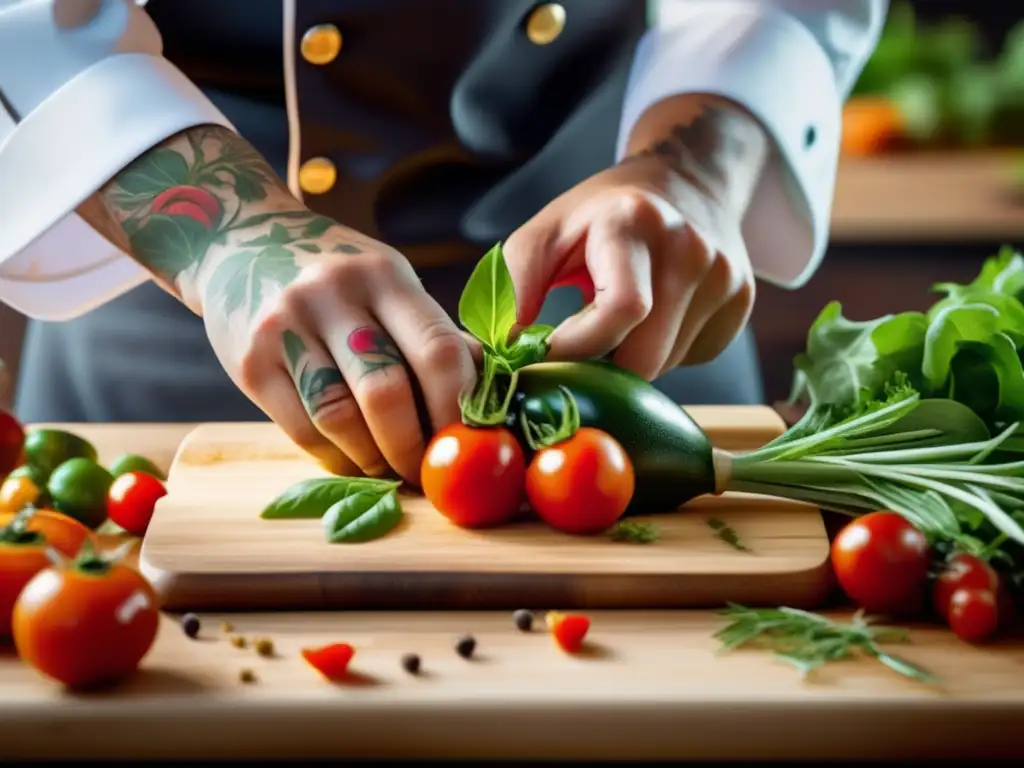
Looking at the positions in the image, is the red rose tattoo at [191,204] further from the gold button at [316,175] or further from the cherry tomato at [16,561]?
the cherry tomato at [16,561]

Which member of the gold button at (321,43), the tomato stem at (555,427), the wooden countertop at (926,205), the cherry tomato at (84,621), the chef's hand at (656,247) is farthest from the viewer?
the wooden countertop at (926,205)

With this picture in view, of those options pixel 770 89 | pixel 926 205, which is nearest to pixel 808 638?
pixel 770 89

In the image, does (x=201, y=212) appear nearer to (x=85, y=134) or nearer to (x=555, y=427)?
(x=85, y=134)

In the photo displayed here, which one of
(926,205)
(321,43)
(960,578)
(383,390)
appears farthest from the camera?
(926,205)

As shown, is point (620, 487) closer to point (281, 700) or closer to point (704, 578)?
point (704, 578)

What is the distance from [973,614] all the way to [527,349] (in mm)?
362

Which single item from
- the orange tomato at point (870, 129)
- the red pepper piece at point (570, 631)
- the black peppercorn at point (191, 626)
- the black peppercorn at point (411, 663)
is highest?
the orange tomato at point (870, 129)

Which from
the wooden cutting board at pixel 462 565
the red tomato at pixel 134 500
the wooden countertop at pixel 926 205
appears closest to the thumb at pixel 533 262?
the wooden cutting board at pixel 462 565

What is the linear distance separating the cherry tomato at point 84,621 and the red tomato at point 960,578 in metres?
0.48

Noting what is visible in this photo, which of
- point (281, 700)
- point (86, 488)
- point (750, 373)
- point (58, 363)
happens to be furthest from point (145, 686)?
point (750, 373)

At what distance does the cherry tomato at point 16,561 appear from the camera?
0.75 meters

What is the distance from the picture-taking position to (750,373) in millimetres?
1357

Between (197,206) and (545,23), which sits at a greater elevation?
(545,23)

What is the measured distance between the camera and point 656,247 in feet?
3.38
